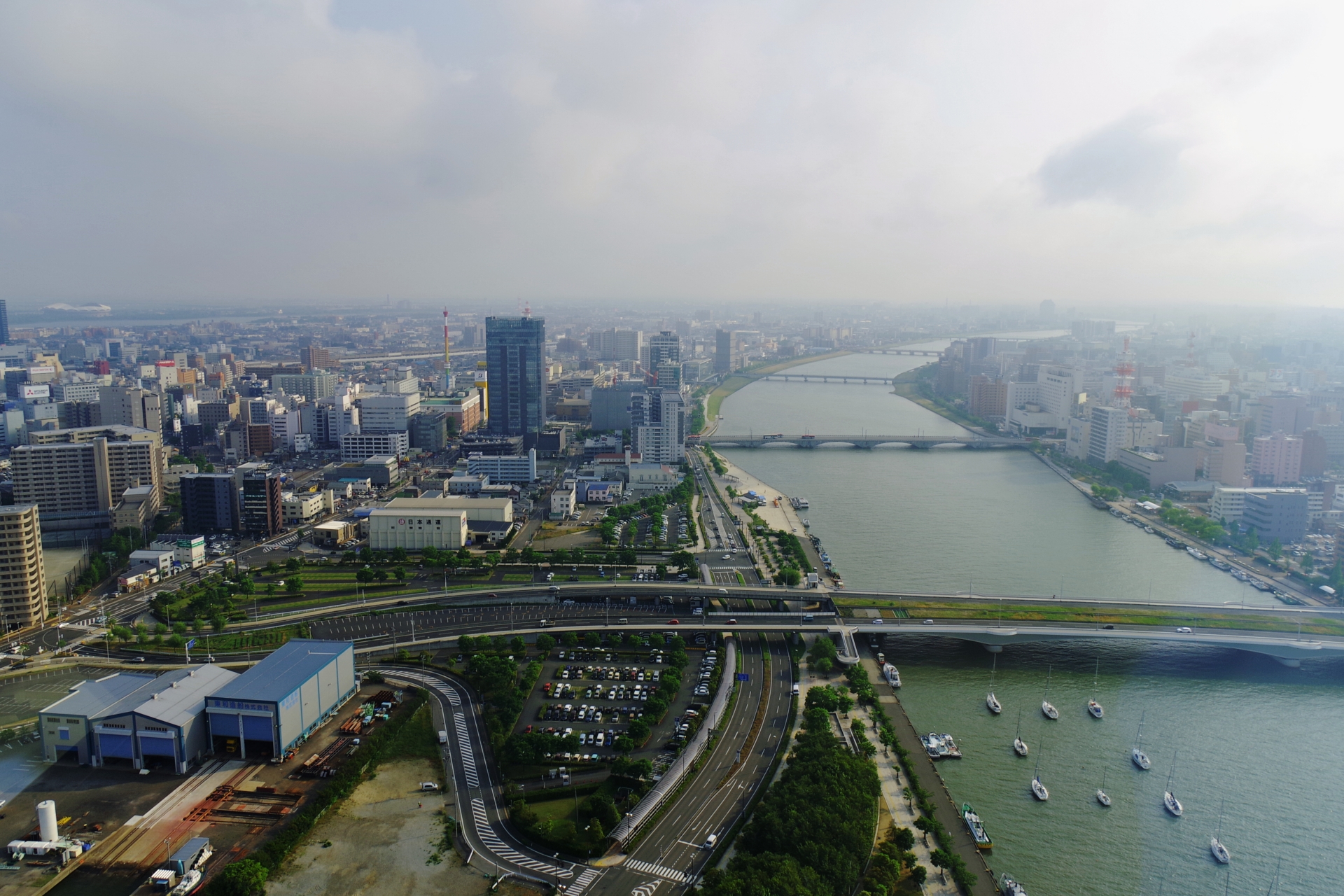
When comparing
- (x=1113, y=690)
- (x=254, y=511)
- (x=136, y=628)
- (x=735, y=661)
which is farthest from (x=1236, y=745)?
(x=254, y=511)

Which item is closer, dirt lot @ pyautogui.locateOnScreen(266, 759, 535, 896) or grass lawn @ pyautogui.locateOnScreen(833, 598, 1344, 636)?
dirt lot @ pyautogui.locateOnScreen(266, 759, 535, 896)

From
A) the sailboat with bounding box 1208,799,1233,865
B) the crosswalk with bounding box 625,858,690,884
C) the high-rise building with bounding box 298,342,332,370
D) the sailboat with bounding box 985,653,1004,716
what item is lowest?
the sailboat with bounding box 1208,799,1233,865

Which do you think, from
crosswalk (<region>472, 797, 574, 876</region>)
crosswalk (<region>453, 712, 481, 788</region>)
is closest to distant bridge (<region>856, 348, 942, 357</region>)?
crosswalk (<region>453, 712, 481, 788</region>)

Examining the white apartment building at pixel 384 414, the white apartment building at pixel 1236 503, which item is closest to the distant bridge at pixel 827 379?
the white apartment building at pixel 384 414

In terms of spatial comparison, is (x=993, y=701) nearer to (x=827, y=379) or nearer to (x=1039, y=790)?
(x=1039, y=790)

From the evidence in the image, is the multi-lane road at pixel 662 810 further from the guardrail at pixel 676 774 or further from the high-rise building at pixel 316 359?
the high-rise building at pixel 316 359

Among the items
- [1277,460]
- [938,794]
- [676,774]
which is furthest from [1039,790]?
[1277,460]

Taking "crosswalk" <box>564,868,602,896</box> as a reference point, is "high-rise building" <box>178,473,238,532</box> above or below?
above

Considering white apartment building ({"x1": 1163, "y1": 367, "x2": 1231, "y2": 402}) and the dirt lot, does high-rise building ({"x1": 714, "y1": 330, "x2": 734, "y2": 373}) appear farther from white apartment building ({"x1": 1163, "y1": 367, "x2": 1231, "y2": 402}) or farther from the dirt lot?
the dirt lot
